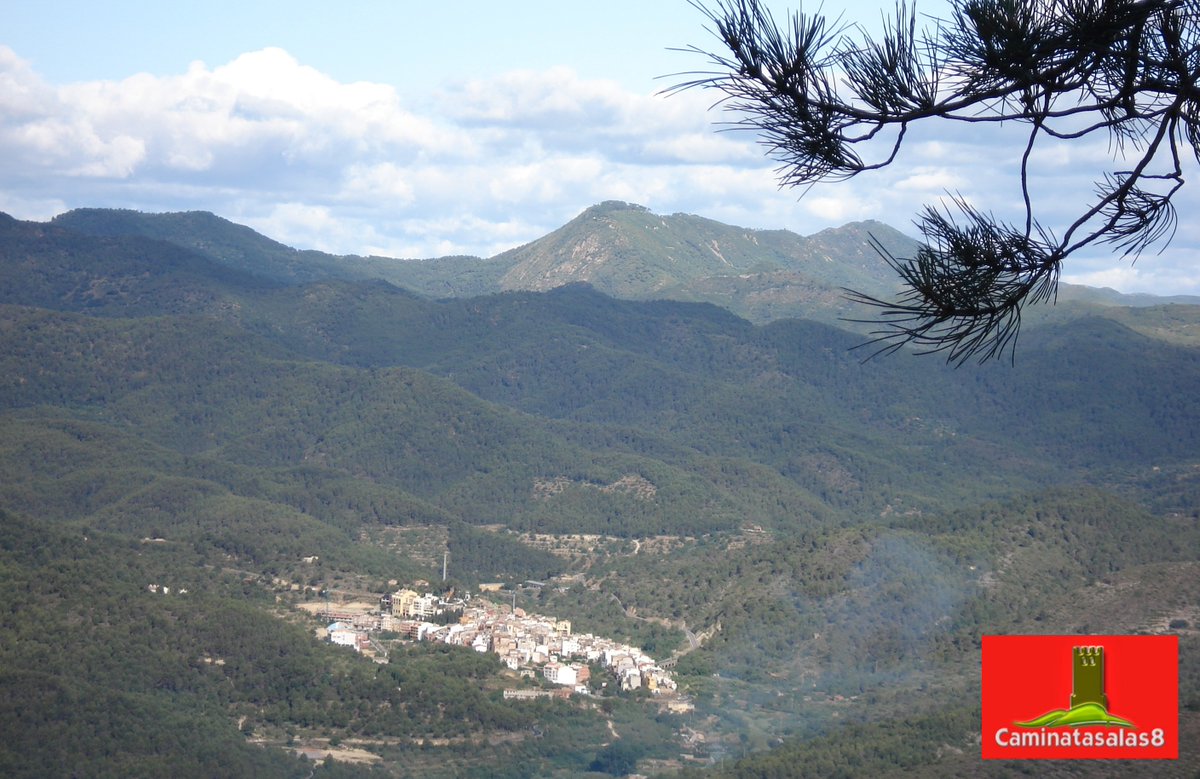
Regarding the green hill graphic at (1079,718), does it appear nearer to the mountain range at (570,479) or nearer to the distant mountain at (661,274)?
the mountain range at (570,479)

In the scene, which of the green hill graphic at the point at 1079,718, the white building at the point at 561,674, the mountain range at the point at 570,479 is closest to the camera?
the green hill graphic at the point at 1079,718

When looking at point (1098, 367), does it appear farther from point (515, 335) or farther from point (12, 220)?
point (12, 220)

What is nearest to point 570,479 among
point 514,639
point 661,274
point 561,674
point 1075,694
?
point 514,639

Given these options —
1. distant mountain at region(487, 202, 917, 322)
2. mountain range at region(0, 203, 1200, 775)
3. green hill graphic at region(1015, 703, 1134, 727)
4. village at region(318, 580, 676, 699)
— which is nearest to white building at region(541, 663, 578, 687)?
village at region(318, 580, 676, 699)

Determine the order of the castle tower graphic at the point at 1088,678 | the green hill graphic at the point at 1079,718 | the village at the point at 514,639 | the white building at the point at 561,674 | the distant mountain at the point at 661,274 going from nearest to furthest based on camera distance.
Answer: the green hill graphic at the point at 1079,718
the castle tower graphic at the point at 1088,678
the white building at the point at 561,674
the village at the point at 514,639
the distant mountain at the point at 661,274

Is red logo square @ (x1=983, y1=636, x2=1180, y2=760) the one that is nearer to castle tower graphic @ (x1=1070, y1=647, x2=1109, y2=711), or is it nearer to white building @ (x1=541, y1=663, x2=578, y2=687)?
castle tower graphic @ (x1=1070, y1=647, x2=1109, y2=711)

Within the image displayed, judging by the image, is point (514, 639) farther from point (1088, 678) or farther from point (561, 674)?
point (1088, 678)

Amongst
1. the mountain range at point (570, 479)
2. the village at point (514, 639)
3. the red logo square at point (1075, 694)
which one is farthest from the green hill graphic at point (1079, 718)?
the village at point (514, 639)
